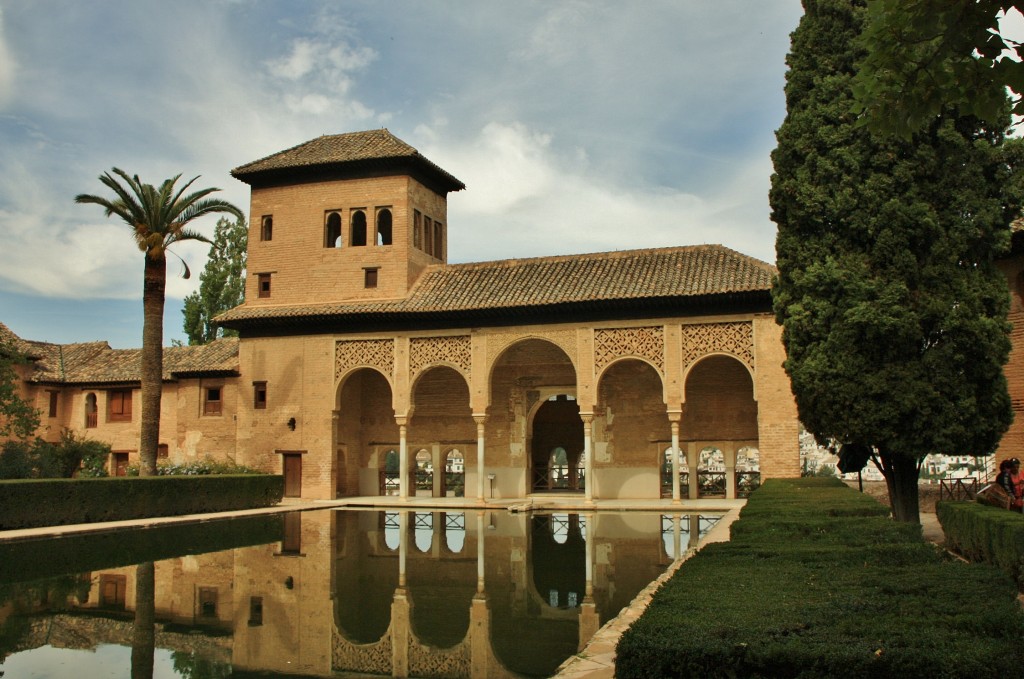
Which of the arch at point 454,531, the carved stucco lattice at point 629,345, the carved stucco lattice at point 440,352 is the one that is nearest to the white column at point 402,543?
the arch at point 454,531

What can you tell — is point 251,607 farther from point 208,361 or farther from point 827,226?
point 208,361

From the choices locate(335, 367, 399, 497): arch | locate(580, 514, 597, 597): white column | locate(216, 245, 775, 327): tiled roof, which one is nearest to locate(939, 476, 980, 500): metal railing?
locate(216, 245, 775, 327): tiled roof

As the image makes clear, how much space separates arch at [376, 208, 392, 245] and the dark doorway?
24.5 ft

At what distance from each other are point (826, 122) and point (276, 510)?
14.2m

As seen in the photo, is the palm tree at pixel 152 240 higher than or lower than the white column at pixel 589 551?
higher

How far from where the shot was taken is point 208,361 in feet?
87.8

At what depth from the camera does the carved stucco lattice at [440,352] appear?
23.6 metres

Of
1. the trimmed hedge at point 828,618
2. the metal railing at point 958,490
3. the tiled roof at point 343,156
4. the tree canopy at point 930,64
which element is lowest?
the metal railing at point 958,490

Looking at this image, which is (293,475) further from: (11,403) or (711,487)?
(711,487)

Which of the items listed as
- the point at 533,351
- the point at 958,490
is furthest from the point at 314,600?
the point at 533,351

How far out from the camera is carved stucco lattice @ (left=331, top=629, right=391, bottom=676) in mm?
6062

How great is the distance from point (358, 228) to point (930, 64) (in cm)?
2377

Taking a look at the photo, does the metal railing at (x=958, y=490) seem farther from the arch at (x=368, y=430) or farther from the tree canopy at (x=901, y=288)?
the arch at (x=368, y=430)

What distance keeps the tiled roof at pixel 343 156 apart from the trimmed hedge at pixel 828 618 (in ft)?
67.4
